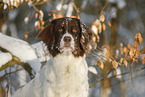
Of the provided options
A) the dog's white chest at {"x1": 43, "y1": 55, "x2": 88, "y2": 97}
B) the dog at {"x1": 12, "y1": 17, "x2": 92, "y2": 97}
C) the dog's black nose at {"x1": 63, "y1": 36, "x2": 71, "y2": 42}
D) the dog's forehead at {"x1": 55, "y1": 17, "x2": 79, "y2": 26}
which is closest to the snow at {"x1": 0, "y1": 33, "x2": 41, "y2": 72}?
the dog at {"x1": 12, "y1": 17, "x2": 92, "y2": 97}

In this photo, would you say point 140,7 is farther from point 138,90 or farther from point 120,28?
point 138,90

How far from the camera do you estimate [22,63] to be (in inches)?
177

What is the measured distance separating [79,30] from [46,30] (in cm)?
59

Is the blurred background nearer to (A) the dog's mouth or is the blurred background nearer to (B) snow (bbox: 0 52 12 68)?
(B) snow (bbox: 0 52 12 68)

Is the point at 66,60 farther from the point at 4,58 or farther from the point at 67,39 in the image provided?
the point at 4,58

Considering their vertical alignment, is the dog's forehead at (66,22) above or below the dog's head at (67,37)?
above

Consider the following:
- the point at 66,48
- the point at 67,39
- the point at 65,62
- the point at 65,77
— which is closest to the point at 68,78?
the point at 65,77

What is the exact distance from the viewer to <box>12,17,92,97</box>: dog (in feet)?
9.66

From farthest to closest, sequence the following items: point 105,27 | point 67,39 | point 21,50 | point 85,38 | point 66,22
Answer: point 105,27
point 21,50
point 85,38
point 66,22
point 67,39

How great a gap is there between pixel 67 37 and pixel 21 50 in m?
2.12

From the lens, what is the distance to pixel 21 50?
448 cm

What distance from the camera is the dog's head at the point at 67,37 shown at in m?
2.79

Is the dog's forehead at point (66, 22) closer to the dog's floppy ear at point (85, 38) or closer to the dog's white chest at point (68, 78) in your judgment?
the dog's floppy ear at point (85, 38)

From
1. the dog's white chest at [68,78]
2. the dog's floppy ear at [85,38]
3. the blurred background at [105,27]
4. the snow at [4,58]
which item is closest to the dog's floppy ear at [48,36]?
the dog's white chest at [68,78]
